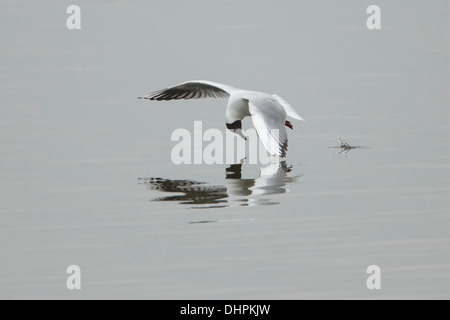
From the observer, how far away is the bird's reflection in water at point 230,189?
10.1 meters

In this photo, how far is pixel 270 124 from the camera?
1166 cm

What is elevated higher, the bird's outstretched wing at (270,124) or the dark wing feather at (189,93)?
the dark wing feather at (189,93)

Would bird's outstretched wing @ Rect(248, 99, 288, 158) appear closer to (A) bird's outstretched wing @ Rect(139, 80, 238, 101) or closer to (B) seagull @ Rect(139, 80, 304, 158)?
(B) seagull @ Rect(139, 80, 304, 158)

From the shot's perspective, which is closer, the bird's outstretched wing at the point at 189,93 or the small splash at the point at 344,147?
the small splash at the point at 344,147

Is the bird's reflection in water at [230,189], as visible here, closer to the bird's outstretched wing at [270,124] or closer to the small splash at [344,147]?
the bird's outstretched wing at [270,124]

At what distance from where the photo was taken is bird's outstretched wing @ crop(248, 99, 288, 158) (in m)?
11.3

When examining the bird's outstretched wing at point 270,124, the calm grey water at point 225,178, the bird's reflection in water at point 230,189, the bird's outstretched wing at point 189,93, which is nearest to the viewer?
the calm grey water at point 225,178

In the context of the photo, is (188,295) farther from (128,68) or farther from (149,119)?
(128,68)

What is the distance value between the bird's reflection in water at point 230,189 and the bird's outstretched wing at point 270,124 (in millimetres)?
309

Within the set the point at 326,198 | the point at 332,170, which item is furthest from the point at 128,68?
the point at 326,198

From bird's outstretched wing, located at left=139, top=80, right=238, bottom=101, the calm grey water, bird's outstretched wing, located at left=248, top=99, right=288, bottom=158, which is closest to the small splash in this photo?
the calm grey water

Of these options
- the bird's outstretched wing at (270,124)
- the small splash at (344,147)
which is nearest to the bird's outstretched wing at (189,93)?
the small splash at (344,147)

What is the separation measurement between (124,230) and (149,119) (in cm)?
610

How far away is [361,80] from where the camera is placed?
18141 millimetres
